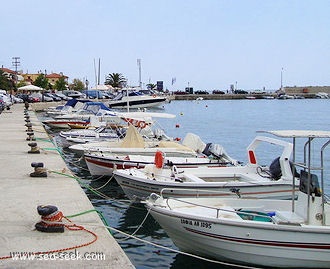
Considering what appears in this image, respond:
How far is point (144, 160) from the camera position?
16.2 meters

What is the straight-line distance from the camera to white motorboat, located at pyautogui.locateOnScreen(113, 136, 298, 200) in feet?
39.3

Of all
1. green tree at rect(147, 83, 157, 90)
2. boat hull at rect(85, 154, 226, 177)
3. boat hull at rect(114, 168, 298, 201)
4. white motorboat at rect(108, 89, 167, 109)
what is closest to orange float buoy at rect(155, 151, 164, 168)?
boat hull at rect(114, 168, 298, 201)

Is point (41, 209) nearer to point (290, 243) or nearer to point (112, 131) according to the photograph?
point (290, 243)

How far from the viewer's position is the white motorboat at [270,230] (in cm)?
805

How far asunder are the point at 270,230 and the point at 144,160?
8534 mm

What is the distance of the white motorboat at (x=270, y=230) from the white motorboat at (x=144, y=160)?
18.9 feet

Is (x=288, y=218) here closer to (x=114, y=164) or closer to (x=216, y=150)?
(x=216, y=150)

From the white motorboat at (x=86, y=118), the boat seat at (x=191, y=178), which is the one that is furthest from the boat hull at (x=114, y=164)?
the white motorboat at (x=86, y=118)

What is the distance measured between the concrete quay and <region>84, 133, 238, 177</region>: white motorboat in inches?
107

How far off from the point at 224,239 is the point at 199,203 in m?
1.41

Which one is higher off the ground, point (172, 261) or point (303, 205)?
point (303, 205)

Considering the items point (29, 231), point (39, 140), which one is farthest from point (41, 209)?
point (39, 140)

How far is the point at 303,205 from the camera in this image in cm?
854

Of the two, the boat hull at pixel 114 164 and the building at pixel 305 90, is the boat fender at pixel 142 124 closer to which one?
the boat hull at pixel 114 164
